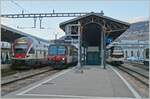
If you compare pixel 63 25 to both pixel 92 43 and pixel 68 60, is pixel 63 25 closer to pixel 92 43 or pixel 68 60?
pixel 68 60

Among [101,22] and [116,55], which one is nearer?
[101,22]

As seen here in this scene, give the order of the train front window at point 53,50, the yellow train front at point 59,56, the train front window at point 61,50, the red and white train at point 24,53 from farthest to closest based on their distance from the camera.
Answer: the train front window at point 53,50, the train front window at point 61,50, the yellow train front at point 59,56, the red and white train at point 24,53

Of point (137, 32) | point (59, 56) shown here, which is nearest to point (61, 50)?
point (59, 56)

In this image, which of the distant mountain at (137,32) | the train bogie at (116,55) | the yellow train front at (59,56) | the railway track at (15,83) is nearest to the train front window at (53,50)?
the yellow train front at (59,56)

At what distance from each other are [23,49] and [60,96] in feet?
75.5

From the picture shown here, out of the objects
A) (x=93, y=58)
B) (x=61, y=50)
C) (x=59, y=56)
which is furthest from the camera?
(x=93, y=58)

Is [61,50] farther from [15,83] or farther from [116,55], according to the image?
[15,83]

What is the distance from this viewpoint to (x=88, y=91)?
1617 centimetres

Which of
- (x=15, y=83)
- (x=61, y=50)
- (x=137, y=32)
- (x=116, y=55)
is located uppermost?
(x=137, y=32)

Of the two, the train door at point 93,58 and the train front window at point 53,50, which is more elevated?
the train front window at point 53,50

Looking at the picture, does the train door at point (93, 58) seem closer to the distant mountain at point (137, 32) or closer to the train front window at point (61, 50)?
the train front window at point (61, 50)

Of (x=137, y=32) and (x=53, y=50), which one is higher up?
(x=137, y=32)

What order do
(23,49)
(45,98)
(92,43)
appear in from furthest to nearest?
(92,43) → (23,49) → (45,98)

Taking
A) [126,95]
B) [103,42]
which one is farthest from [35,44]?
[126,95]
